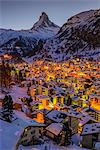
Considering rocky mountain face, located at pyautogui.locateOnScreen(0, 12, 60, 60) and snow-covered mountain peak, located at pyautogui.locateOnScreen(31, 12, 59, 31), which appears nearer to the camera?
rocky mountain face, located at pyautogui.locateOnScreen(0, 12, 60, 60)

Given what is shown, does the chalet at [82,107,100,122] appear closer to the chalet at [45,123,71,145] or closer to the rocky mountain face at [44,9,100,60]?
the chalet at [45,123,71,145]

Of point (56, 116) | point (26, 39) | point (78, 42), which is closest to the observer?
point (56, 116)

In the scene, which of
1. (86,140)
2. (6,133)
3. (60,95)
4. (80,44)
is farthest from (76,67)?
(6,133)

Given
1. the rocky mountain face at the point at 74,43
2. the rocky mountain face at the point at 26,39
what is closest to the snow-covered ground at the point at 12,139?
the rocky mountain face at the point at 74,43

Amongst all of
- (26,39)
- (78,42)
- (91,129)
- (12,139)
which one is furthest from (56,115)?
(26,39)

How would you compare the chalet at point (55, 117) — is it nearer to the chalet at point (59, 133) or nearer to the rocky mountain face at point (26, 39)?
the chalet at point (59, 133)

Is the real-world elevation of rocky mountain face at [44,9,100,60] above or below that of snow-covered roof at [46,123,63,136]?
above

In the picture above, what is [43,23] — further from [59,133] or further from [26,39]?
[59,133]

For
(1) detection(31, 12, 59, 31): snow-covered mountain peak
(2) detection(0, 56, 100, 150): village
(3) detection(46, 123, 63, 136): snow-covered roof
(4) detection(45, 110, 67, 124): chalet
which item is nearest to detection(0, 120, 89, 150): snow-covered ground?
(2) detection(0, 56, 100, 150): village
